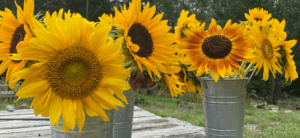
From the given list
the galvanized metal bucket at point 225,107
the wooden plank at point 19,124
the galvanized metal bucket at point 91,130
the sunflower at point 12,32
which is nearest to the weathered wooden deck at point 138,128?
the wooden plank at point 19,124

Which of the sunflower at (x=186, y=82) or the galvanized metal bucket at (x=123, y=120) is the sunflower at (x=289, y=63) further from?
the galvanized metal bucket at (x=123, y=120)

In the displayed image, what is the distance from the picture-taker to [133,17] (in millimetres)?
591

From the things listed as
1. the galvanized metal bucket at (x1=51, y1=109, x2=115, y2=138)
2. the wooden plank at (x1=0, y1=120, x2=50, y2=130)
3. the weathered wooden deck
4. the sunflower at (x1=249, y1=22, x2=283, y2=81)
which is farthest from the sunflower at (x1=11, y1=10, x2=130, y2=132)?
the wooden plank at (x1=0, y1=120, x2=50, y2=130)

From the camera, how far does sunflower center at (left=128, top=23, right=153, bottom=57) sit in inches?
24.1

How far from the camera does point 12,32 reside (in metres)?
0.59

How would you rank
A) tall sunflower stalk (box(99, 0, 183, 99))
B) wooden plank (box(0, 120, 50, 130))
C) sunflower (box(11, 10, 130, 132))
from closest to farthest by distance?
sunflower (box(11, 10, 130, 132))
tall sunflower stalk (box(99, 0, 183, 99))
wooden plank (box(0, 120, 50, 130))

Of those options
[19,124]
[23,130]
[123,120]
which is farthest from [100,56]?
[19,124]

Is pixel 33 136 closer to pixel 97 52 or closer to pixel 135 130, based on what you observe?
pixel 135 130

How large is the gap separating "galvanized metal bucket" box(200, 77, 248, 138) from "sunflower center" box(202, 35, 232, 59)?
143 mm

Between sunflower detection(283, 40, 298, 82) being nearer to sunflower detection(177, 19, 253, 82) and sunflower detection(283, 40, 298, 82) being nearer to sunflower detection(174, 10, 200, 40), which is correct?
sunflower detection(177, 19, 253, 82)

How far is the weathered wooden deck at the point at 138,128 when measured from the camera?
1325 millimetres

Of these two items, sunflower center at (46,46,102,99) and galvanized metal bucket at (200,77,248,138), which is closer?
sunflower center at (46,46,102,99)

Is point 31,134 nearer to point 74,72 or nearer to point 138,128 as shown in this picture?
point 138,128

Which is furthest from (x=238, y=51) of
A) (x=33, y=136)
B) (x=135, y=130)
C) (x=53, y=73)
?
(x=33, y=136)
